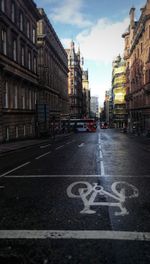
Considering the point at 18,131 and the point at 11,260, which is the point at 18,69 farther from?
the point at 11,260

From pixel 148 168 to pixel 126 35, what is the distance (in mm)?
86794

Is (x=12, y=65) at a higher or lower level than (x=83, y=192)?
higher

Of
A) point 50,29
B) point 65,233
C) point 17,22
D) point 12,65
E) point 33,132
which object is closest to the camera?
point 65,233

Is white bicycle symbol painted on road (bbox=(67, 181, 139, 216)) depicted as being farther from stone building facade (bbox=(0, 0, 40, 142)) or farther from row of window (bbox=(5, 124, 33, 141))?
row of window (bbox=(5, 124, 33, 141))

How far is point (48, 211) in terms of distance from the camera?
7.25 metres

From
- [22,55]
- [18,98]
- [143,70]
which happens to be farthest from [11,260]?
[143,70]

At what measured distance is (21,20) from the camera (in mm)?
42812

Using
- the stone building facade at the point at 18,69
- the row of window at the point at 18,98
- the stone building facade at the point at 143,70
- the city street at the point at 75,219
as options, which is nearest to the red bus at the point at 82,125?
the stone building facade at the point at 143,70

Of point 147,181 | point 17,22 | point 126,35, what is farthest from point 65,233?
point 126,35

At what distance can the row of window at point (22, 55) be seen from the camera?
116ft

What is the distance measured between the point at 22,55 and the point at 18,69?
Result: 4078 millimetres

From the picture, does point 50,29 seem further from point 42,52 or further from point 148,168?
point 148,168

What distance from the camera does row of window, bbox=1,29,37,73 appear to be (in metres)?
35.3

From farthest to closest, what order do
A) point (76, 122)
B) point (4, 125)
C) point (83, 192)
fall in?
point (76, 122)
point (4, 125)
point (83, 192)
